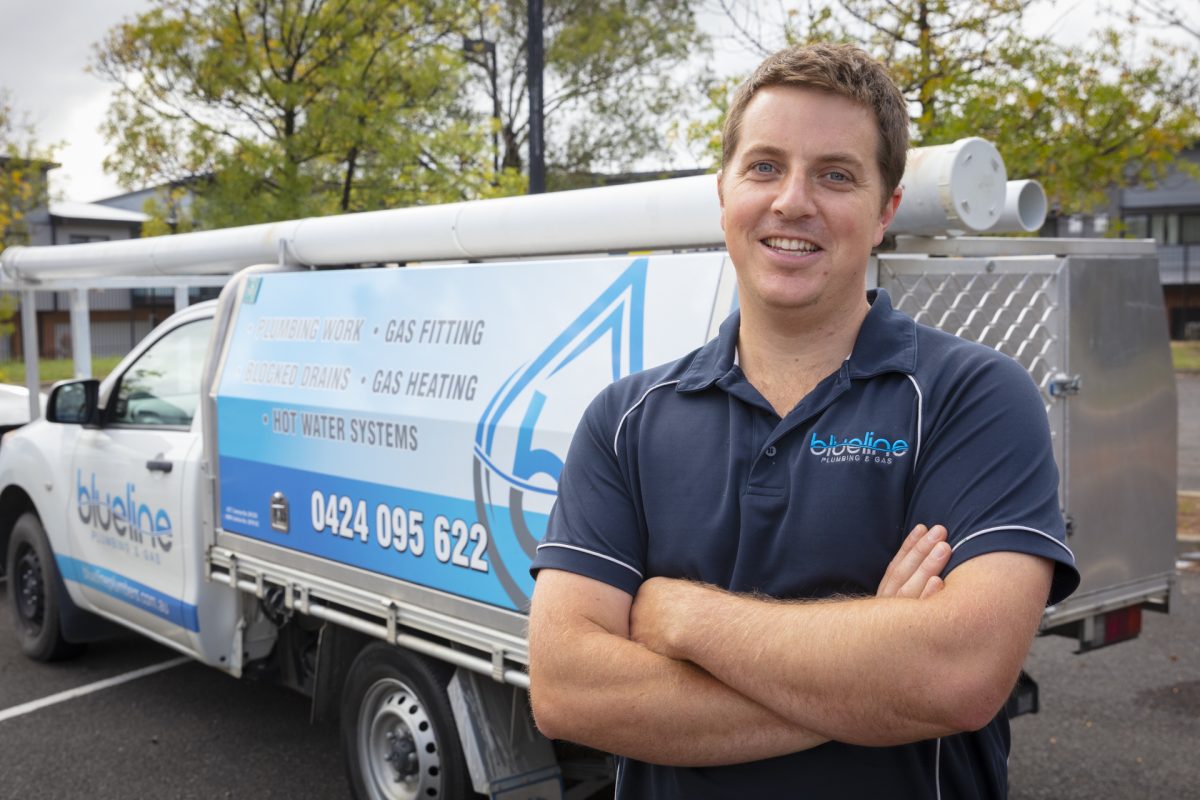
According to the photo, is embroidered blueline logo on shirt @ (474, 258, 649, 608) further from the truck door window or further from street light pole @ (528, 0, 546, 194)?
street light pole @ (528, 0, 546, 194)

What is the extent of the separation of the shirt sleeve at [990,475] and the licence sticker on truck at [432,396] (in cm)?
133

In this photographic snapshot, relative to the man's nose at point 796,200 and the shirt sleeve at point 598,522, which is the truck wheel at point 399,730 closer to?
the shirt sleeve at point 598,522

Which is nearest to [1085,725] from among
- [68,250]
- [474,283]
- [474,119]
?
[474,283]

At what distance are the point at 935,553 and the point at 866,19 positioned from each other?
822cm

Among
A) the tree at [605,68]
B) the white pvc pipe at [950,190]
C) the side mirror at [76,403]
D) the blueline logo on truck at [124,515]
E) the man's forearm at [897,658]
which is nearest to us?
the man's forearm at [897,658]

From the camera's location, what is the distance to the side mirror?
5.76 m

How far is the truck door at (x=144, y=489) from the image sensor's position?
205 inches

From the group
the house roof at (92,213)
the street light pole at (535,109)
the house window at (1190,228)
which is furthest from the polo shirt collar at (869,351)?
the house window at (1190,228)

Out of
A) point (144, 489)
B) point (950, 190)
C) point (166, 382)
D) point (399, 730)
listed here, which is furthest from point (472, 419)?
point (166, 382)

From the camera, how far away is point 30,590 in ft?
22.0

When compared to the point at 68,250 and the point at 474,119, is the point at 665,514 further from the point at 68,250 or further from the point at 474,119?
the point at 474,119

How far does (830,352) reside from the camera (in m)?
2.04

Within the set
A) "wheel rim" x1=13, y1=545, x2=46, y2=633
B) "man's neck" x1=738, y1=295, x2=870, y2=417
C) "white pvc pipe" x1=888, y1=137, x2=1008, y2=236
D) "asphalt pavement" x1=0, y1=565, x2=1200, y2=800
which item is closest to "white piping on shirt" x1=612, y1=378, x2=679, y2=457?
"man's neck" x1=738, y1=295, x2=870, y2=417

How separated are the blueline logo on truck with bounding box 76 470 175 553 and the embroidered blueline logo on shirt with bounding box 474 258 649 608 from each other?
7.28ft
